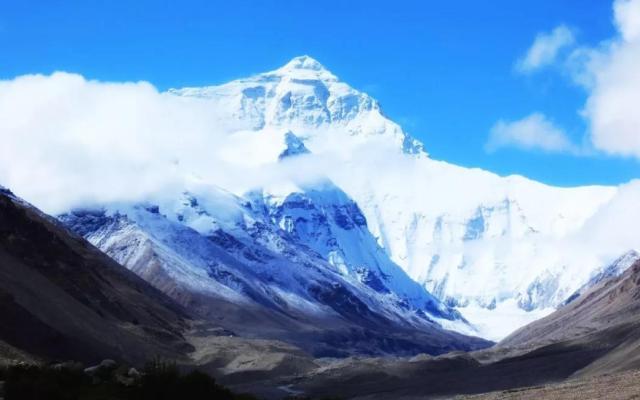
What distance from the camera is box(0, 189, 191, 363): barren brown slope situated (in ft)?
365

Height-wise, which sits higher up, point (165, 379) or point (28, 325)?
point (28, 325)

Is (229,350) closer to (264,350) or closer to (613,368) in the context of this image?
(264,350)

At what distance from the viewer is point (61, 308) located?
422ft

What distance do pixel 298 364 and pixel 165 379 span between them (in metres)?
133

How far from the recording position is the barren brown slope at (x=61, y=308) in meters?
111

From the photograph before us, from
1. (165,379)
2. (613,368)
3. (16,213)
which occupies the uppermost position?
(16,213)

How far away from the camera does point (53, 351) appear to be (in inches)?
4375

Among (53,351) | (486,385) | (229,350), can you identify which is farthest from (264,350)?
(53,351)

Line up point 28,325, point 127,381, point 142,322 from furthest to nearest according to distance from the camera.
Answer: point 142,322 → point 28,325 → point 127,381

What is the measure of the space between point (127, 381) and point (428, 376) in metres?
115

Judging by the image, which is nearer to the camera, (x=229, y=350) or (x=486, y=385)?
(x=486, y=385)

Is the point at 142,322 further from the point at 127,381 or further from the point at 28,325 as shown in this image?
the point at 127,381

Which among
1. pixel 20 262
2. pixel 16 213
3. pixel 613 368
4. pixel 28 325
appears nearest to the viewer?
pixel 28 325

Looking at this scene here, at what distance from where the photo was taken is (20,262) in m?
140
